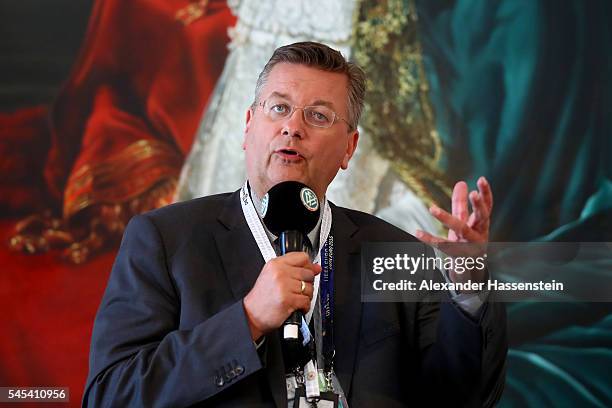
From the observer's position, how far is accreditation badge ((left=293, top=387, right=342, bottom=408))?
82.4 inches

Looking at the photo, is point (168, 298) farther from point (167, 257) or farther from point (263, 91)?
point (263, 91)

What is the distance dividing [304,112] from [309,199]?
1.72 ft

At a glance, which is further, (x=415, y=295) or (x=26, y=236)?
(x=26, y=236)

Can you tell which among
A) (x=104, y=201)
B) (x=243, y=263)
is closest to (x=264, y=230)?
(x=243, y=263)

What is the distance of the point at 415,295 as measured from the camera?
2.50 meters

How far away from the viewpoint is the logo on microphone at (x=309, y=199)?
2010 mm

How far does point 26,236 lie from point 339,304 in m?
1.96

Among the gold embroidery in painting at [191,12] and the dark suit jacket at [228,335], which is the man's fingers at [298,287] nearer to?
the dark suit jacket at [228,335]

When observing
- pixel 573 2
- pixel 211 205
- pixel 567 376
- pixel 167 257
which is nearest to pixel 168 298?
pixel 167 257

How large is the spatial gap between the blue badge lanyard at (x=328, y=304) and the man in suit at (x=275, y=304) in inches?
0.7

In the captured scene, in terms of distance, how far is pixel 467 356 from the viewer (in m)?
2.21

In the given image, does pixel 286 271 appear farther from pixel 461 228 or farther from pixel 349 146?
pixel 349 146

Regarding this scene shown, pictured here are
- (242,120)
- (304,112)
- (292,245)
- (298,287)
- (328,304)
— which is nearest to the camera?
(298,287)

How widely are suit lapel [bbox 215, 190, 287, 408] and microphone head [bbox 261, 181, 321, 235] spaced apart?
0.99 feet
